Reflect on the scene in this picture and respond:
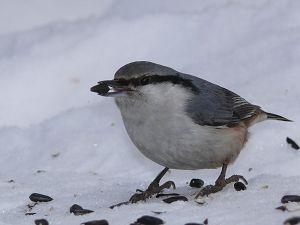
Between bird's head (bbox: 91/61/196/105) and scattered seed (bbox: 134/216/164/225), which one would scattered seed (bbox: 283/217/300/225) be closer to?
scattered seed (bbox: 134/216/164/225)

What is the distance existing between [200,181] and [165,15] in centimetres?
296

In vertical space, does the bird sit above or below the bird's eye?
below

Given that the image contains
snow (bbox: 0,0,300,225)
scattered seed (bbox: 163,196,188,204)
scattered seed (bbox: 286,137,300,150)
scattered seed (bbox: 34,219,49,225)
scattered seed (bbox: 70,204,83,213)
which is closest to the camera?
scattered seed (bbox: 34,219,49,225)

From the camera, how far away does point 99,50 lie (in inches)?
331

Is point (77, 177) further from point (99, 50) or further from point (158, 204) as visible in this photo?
point (99, 50)

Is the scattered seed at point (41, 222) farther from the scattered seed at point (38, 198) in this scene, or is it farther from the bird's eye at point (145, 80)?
the bird's eye at point (145, 80)

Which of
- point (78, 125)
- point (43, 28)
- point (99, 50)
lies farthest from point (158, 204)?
point (43, 28)

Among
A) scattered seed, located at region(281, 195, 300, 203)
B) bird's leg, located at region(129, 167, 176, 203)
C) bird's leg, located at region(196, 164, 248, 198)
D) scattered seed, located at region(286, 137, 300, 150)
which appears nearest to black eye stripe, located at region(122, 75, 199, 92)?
bird's leg, located at region(196, 164, 248, 198)

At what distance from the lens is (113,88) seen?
5.37 meters

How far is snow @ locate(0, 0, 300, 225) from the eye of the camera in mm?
5969

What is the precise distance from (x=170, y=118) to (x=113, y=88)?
390mm

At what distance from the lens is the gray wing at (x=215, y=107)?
18.2 ft

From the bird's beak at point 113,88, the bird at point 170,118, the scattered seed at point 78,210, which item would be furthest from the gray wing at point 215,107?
the scattered seed at point 78,210

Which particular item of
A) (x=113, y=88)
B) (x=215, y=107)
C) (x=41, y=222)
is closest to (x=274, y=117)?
(x=215, y=107)
